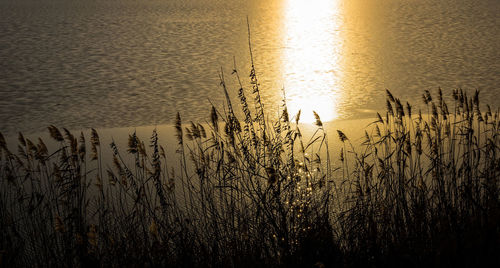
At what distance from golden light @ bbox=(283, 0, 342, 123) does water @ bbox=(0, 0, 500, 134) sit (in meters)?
0.01

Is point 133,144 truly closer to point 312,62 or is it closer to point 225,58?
point 312,62

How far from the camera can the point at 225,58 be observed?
7.12m

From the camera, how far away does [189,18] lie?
10.5m

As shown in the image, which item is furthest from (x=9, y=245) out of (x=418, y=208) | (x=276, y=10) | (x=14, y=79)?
(x=276, y=10)

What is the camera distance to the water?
5.14 meters

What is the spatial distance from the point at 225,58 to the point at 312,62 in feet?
3.50

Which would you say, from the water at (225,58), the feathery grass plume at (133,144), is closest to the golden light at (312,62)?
the water at (225,58)

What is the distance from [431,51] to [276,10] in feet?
16.4

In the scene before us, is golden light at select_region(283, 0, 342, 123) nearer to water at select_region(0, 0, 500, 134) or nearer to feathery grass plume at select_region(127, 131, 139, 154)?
water at select_region(0, 0, 500, 134)

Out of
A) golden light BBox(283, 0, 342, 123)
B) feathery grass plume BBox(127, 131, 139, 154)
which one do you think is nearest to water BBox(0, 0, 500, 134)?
golden light BBox(283, 0, 342, 123)

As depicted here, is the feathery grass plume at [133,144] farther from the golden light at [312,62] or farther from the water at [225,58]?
the golden light at [312,62]

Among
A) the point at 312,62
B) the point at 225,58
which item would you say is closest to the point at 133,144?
the point at 312,62

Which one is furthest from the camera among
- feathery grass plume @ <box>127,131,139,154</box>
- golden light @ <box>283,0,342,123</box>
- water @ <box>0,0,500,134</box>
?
water @ <box>0,0,500,134</box>

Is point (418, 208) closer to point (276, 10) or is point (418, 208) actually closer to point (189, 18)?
point (189, 18)
